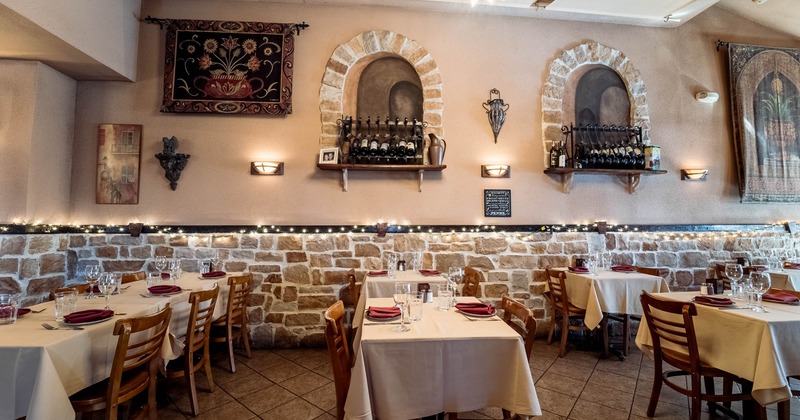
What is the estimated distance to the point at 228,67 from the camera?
4047mm

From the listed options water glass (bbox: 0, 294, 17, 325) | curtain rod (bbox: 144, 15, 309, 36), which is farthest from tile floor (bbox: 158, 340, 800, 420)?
curtain rod (bbox: 144, 15, 309, 36)

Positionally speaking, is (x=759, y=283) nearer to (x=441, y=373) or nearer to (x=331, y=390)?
(x=441, y=373)

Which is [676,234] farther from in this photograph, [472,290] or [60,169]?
[60,169]

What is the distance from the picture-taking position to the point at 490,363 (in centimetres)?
165

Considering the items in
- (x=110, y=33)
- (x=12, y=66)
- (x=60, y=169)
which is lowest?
(x=60, y=169)

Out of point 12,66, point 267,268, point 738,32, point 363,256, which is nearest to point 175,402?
point 267,268

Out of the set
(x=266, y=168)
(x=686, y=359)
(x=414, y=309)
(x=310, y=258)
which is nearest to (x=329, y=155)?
(x=266, y=168)

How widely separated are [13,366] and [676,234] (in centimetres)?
610

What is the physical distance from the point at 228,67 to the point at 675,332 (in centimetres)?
486

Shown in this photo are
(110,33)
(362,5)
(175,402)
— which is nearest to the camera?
(175,402)

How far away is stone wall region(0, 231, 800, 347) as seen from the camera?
3.77m

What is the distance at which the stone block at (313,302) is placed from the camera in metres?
3.90

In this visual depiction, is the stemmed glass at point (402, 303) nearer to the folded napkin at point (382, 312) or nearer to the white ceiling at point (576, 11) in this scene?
the folded napkin at point (382, 312)

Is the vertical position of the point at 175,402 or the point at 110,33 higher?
the point at 110,33
